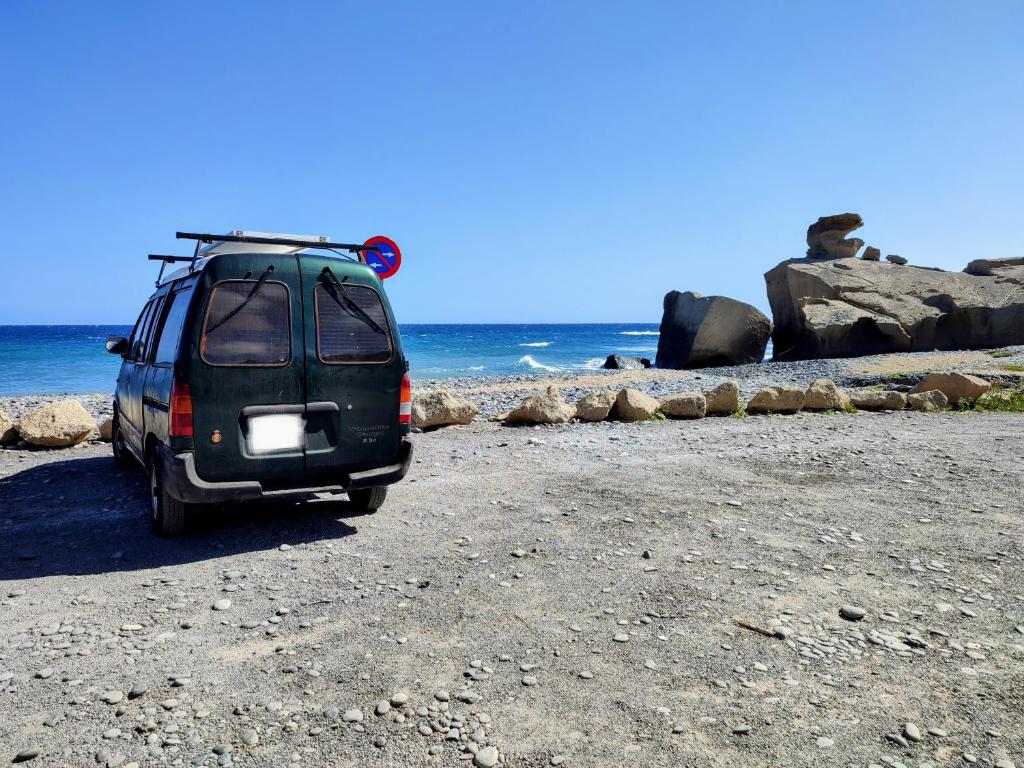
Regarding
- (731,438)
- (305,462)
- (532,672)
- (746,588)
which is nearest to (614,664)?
(532,672)

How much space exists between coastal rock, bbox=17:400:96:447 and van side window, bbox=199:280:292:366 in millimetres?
6099

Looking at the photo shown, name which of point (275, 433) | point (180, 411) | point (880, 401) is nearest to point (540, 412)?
point (275, 433)

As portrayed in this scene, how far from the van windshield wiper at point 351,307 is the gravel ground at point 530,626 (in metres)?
1.82

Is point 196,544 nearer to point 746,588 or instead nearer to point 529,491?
point 529,491

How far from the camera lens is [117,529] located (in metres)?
5.88

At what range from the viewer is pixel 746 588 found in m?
4.50

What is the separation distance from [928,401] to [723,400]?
14.0ft

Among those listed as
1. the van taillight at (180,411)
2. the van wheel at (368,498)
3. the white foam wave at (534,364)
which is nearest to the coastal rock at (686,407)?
the van wheel at (368,498)

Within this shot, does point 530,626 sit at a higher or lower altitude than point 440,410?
lower

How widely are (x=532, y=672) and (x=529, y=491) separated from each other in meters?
3.71

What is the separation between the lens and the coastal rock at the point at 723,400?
41.0 ft

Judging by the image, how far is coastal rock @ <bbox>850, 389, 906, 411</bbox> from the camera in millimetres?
12969

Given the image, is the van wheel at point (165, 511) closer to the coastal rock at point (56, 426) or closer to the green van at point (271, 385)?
the green van at point (271, 385)

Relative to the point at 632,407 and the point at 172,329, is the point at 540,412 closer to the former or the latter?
the point at 632,407
